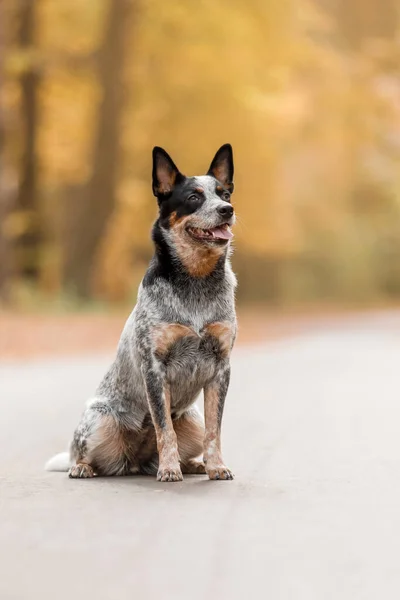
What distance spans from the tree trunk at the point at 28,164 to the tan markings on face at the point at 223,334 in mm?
24387

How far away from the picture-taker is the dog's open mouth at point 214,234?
703 cm

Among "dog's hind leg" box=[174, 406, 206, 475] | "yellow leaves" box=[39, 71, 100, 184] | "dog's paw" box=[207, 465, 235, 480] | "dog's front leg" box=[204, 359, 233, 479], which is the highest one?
"dog's front leg" box=[204, 359, 233, 479]

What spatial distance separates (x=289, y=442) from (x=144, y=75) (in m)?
22.0

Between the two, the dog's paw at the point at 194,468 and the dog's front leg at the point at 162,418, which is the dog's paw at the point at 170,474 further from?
the dog's paw at the point at 194,468

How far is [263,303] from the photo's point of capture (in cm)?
4053

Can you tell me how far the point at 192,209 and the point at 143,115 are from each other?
2356 centimetres

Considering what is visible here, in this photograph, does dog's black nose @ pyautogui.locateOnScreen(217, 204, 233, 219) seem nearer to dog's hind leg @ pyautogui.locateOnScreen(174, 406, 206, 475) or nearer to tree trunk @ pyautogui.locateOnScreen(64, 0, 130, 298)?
dog's hind leg @ pyautogui.locateOnScreen(174, 406, 206, 475)

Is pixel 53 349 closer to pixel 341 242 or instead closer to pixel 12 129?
pixel 12 129

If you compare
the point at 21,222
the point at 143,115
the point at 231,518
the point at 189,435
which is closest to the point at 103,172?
the point at 143,115

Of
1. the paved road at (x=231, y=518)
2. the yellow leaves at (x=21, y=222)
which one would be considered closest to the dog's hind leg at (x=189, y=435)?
the paved road at (x=231, y=518)

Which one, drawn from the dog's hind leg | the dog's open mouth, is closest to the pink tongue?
the dog's open mouth

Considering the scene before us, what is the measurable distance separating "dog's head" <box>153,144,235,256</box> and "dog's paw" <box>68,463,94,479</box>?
4.68ft

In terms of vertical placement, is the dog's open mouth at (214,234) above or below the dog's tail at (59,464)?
above

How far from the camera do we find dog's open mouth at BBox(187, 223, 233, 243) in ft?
23.1
